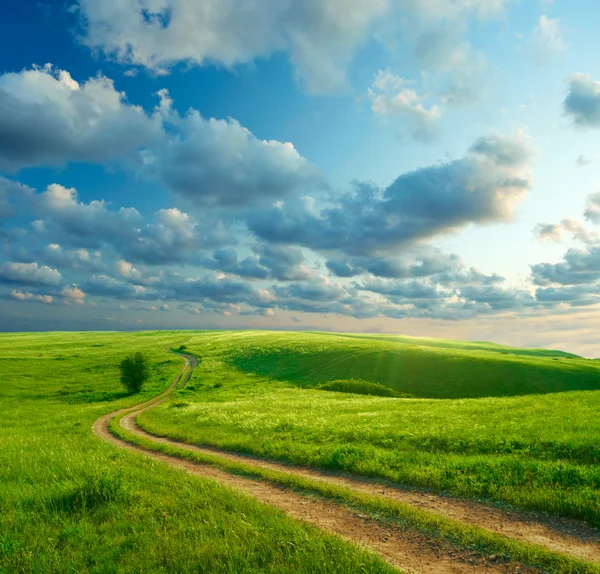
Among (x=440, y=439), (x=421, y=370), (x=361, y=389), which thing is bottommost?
(x=361, y=389)

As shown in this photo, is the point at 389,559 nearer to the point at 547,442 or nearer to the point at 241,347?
the point at 547,442

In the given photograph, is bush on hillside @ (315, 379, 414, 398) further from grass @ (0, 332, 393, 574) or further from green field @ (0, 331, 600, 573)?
grass @ (0, 332, 393, 574)

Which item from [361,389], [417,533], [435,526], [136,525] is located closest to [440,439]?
[435,526]

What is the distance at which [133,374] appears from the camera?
5400cm

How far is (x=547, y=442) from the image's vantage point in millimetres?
16281

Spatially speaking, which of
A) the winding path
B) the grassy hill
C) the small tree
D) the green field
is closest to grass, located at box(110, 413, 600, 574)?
the winding path

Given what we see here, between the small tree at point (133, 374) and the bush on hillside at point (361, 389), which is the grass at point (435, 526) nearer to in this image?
the bush on hillside at point (361, 389)

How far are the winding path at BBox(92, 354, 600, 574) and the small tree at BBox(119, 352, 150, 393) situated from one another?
4346 cm

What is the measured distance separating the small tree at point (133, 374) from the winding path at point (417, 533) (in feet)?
143

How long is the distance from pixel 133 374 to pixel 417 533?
5246 cm

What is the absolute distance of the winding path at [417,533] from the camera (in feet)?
27.2

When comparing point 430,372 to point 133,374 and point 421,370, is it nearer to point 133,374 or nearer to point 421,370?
point 421,370

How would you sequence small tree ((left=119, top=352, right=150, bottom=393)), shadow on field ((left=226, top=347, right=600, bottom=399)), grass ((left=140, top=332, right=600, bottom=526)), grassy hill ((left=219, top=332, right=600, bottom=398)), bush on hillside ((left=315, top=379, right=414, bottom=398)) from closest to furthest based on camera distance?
grass ((left=140, top=332, right=600, bottom=526)) → bush on hillside ((left=315, top=379, right=414, bottom=398)) → small tree ((left=119, top=352, right=150, bottom=393)) → shadow on field ((left=226, top=347, right=600, bottom=399)) → grassy hill ((left=219, top=332, right=600, bottom=398))

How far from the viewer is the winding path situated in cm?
830
